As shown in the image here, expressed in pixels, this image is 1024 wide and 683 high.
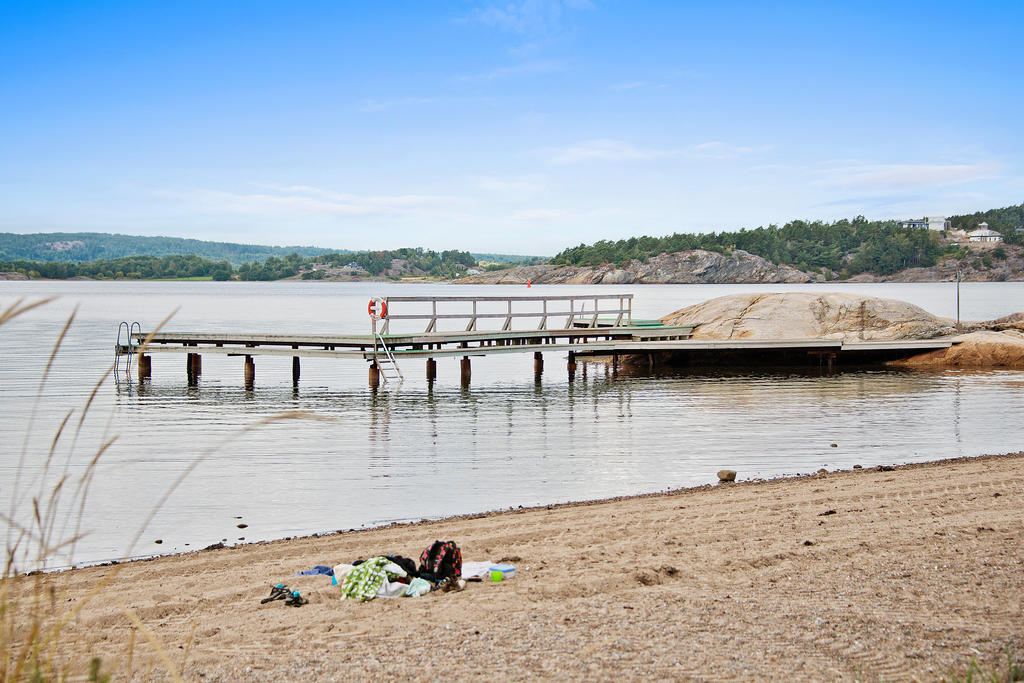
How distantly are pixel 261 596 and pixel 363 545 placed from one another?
1.74 metres

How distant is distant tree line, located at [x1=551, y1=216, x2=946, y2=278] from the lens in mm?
160625

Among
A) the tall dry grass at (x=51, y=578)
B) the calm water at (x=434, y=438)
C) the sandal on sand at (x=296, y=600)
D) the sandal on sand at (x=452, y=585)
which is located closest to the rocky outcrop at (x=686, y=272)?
the calm water at (x=434, y=438)

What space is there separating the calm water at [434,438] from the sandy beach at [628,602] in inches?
50.5

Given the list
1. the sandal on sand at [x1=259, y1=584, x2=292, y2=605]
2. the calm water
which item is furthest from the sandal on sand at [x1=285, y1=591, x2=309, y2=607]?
the calm water

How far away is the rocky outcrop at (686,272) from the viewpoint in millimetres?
164125

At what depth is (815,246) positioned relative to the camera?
547ft

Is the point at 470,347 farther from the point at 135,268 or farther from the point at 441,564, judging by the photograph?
the point at 135,268

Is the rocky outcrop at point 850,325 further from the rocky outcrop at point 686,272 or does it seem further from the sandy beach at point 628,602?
the rocky outcrop at point 686,272

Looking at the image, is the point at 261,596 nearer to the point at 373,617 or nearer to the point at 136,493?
the point at 373,617

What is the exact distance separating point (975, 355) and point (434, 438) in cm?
2099

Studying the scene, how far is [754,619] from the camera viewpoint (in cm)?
564

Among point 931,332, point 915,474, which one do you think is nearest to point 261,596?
point 915,474

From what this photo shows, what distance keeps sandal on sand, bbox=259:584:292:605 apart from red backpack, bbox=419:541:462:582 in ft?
3.38

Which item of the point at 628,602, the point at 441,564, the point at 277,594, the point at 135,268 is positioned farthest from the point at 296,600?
the point at 135,268
